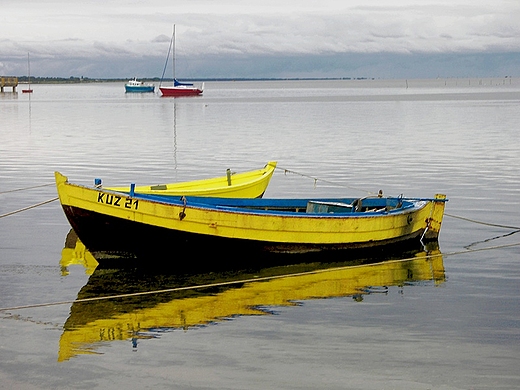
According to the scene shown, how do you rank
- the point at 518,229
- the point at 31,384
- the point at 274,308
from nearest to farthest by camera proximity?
1. the point at 31,384
2. the point at 274,308
3. the point at 518,229

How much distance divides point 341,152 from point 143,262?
24214 millimetres

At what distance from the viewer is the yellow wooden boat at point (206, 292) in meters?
12.6

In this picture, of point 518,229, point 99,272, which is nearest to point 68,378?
point 99,272

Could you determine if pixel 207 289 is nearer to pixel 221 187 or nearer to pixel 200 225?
pixel 200 225

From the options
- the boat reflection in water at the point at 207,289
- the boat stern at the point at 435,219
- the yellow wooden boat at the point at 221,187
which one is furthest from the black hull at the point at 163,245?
the boat stern at the point at 435,219

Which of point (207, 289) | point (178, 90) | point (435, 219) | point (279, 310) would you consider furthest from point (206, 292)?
point (178, 90)

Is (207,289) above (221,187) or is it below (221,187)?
below

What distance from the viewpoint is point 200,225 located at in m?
16.5

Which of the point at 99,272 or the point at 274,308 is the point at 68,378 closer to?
the point at 274,308

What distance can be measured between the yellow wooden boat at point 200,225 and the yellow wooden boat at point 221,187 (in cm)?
312

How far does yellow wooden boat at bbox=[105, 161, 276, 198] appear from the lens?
20141mm

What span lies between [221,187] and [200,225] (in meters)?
4.54

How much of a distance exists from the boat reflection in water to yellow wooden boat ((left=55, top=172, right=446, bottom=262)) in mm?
368

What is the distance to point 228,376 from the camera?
417 inches
